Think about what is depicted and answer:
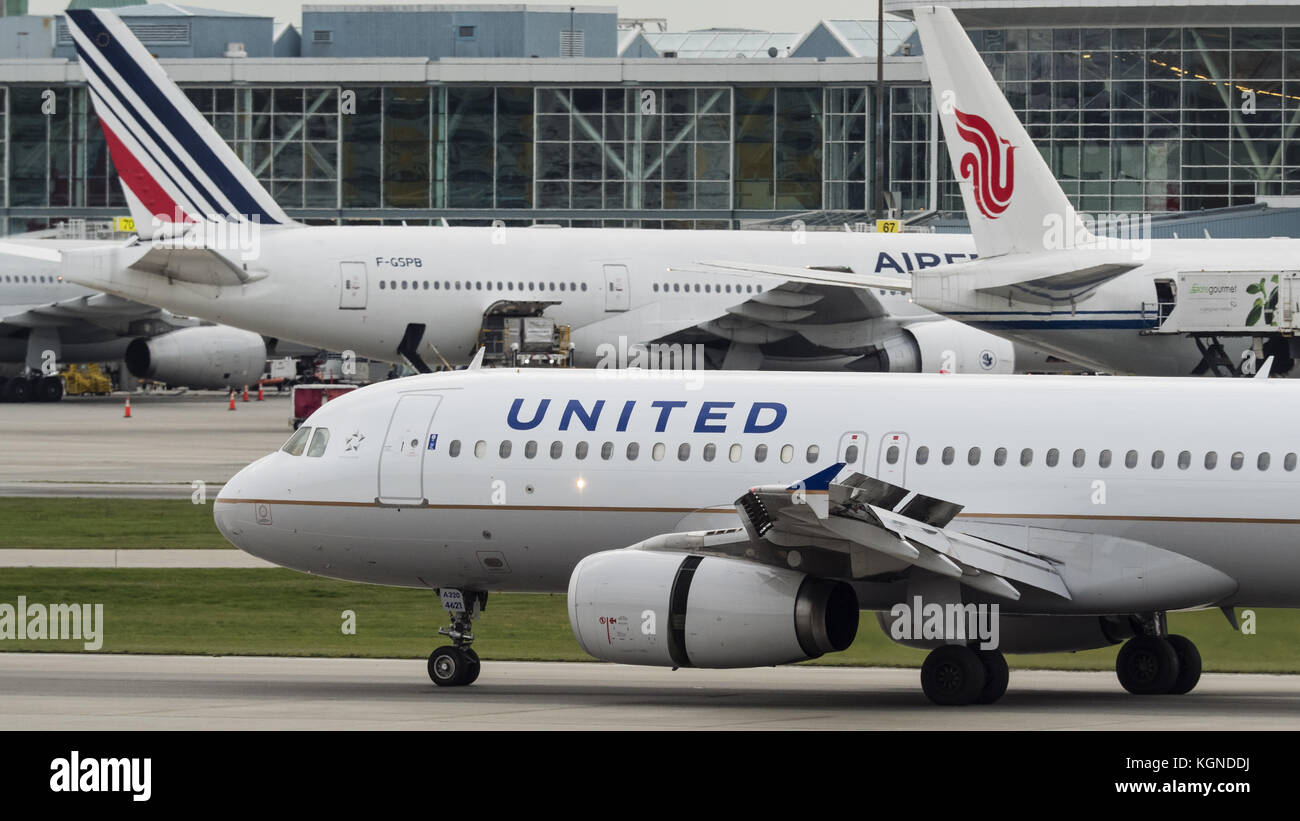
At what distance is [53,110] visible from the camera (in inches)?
3610

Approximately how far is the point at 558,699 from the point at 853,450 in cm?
352

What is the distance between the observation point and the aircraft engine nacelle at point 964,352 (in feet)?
143

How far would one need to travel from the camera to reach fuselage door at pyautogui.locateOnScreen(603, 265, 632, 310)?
46312 millimetres

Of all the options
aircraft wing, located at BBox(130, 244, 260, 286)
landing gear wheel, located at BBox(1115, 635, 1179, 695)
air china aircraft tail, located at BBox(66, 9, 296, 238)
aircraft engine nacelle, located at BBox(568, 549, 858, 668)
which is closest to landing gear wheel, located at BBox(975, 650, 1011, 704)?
aircraft engine nacelle, located at BBox(568, 549, 858, 668)

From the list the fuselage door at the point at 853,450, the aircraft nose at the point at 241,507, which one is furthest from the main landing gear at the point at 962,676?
the aircraft nose at the point at 241,507

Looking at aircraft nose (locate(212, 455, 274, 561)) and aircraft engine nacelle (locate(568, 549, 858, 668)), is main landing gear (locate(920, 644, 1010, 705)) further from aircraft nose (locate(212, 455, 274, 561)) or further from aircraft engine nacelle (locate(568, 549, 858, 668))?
aircraft nose (locate(212, 455, 274, 561))

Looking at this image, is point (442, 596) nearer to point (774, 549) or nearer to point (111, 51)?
point (774, 549)

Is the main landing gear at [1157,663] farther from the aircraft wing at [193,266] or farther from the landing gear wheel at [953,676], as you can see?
the aircraft wing at [193,266]

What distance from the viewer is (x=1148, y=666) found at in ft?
62.3

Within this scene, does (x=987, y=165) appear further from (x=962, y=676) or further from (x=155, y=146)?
(x=155, y=146)

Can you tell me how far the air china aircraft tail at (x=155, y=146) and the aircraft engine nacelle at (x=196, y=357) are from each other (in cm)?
1128

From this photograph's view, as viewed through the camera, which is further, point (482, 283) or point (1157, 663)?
point (482, 283)

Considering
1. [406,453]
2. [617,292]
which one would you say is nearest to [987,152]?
[617,292]
